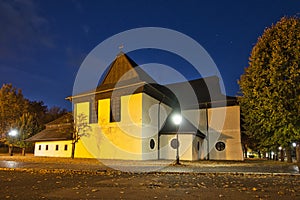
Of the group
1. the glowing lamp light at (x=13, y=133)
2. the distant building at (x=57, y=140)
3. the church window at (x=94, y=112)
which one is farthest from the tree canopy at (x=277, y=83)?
the glowing lamp light at (x=13, y=133)

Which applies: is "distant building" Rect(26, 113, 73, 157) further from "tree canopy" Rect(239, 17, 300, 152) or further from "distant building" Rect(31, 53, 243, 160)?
"tree canopy" Rect(239, 17, 300, 152)

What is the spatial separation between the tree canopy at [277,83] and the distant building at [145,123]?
9286 millimetres

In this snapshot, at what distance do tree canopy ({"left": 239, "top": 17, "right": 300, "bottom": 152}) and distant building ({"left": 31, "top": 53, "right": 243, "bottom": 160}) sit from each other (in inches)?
366

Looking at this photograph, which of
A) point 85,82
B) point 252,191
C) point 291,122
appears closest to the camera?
point 252,191

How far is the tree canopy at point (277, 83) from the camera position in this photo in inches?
468

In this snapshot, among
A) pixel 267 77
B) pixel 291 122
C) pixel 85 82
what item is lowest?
pixel 291 122

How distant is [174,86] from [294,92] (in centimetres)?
2175

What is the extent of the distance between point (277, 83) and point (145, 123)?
42.7 feet

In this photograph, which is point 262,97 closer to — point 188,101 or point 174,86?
point 188,101

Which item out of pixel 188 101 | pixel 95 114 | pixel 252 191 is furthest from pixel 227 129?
pixel 252 191

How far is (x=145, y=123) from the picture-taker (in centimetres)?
2273

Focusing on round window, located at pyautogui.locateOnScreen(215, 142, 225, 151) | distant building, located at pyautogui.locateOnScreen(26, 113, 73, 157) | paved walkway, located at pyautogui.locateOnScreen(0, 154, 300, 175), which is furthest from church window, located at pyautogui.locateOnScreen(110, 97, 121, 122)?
round window, located at pyautogui.locateOnScreen(215, 142, 225, 151)

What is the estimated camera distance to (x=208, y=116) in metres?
28.1

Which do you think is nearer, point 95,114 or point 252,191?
point 252,191
